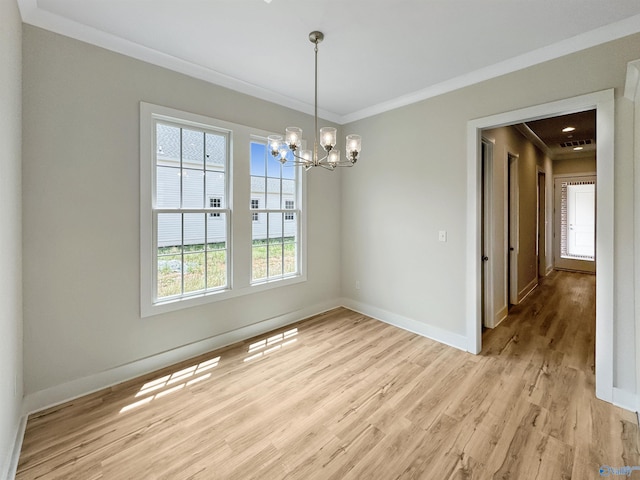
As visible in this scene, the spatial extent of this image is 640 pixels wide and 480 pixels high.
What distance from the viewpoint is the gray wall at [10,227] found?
58.4 inches

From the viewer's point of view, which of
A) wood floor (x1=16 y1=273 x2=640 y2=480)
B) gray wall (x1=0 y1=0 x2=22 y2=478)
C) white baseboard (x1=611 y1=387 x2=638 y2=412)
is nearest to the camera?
gray wall (x1=0 y1=0 x2=22 y2=478)

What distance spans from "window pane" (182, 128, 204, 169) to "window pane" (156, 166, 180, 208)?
15 centimetres

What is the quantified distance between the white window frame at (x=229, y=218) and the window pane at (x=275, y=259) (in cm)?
11

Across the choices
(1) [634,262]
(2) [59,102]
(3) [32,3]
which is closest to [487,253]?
(1) [634,262]

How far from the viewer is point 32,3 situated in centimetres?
195

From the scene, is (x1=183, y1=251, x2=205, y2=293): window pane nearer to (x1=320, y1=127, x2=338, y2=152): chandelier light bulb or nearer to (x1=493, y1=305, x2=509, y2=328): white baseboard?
Result: (x1=320, y1=127, x2=338, y2=152): chandelier light bulb

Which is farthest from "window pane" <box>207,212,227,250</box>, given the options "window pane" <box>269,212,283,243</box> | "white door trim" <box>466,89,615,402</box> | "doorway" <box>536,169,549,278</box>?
"doorway" <box>536,169,549,278</box>

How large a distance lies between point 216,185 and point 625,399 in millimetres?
4014

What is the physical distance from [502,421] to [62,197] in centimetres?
367

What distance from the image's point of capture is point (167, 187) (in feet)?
9.05

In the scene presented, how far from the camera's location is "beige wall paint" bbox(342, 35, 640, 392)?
85.7 inches

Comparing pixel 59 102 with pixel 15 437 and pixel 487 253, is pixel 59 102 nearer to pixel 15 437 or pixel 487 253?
pixel 15 437

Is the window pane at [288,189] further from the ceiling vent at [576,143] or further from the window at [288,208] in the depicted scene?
the ceiling vent at [576,143]

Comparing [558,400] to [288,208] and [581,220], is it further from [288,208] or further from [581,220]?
[581,220]
